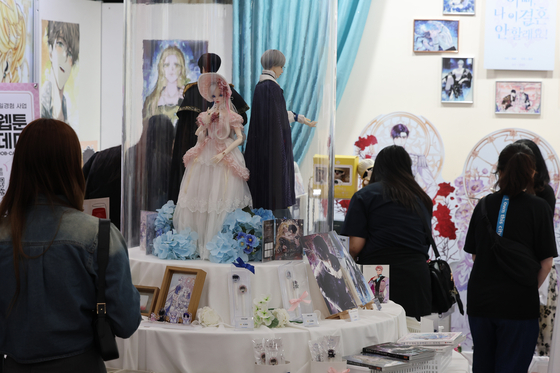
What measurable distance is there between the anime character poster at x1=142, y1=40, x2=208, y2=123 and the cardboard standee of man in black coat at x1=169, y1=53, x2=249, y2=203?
46 millimetres

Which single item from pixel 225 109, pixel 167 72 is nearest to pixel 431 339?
pixel 225 109

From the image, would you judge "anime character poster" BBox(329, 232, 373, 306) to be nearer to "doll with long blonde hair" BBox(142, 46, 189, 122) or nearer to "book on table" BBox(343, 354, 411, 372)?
"book on table" BBox(343, 354, 411, 372)

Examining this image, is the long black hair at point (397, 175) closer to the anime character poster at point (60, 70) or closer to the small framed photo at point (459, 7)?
the small framed photo at point (459, 7)

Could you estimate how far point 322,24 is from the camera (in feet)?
9.77

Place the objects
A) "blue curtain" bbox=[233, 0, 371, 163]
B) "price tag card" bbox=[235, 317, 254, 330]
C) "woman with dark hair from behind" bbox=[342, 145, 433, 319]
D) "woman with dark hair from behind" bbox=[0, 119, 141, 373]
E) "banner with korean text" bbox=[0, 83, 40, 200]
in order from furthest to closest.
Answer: "banner with korean text" bbox=[0, 83, 40, 200] → "woman with dark hair from behind" bbox=[342, 145, 433, 319] → "blue curtain" bbox=[233, 0, 371, 163] → "price tag card" bbox=[235, 317, 254, 330] → "woman with dark hair from behind" bbox=[0, 119, 141, 373]

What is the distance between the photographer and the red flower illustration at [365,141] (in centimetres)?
478

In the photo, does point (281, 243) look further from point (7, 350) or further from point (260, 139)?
point (7, 350)

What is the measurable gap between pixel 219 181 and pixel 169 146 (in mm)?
429

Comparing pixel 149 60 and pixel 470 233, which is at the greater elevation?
pixel 149 60

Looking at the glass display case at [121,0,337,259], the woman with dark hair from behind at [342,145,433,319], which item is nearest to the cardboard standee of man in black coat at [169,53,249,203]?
the glass display case at [121,0,337,259]

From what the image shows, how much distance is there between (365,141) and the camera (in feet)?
15.8

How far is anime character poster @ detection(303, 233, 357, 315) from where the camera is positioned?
250 cm

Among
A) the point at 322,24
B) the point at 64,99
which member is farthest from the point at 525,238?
the point at 64,99

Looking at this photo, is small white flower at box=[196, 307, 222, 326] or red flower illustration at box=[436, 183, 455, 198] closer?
small white flower at box=[196, 307, 222, 326]
